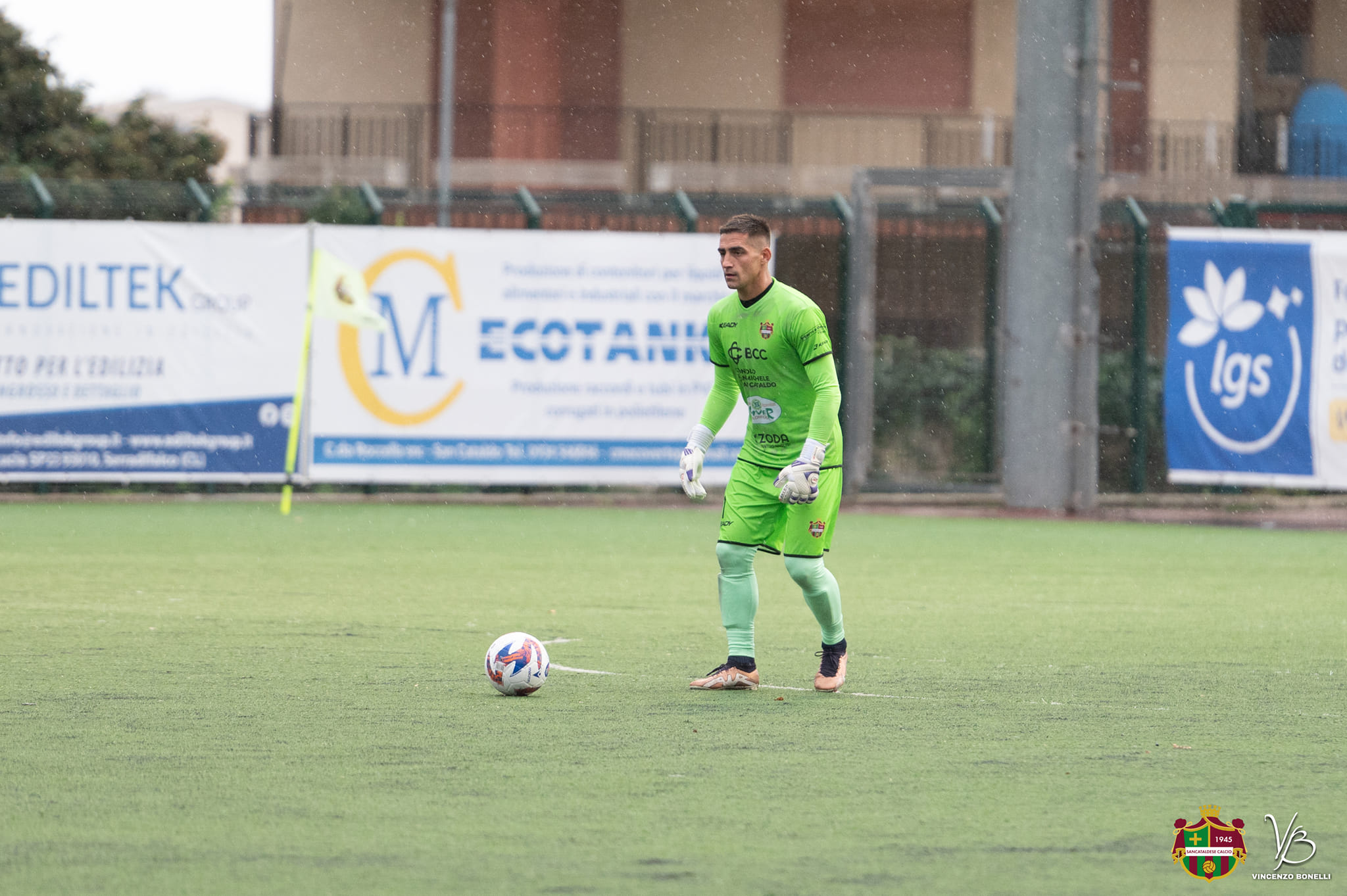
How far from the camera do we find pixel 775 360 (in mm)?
7938

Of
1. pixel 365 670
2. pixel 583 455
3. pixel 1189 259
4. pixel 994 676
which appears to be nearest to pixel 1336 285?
A: pixel 1189 259

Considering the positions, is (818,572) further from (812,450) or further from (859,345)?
(859,345)

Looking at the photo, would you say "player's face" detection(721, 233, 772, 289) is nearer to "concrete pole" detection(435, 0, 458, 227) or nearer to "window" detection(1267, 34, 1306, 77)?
A: "concrete pole" detection(435, 0, 458, 227)

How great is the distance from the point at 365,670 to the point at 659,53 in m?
25.7

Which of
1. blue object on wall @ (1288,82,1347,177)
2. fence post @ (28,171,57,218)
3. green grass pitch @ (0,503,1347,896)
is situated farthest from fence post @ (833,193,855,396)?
blue object on wall @ (1288,82,1347,177)

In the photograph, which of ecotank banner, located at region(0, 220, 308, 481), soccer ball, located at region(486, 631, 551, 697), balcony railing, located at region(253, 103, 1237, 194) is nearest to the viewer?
soccer ball, located at region(486, 631, 551, 697)

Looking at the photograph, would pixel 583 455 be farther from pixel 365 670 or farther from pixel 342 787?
pixel 342 787

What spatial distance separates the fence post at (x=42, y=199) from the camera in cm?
1905

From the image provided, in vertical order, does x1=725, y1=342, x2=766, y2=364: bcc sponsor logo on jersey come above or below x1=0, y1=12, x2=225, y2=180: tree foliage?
below

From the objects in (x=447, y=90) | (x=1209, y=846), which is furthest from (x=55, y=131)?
(x=1209, y=846)

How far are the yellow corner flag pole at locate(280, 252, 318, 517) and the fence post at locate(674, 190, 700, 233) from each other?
4035mm

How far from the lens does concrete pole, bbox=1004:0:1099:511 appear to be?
1953cm

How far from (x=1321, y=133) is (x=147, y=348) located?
2167 cm

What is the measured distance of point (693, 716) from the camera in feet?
23.0
